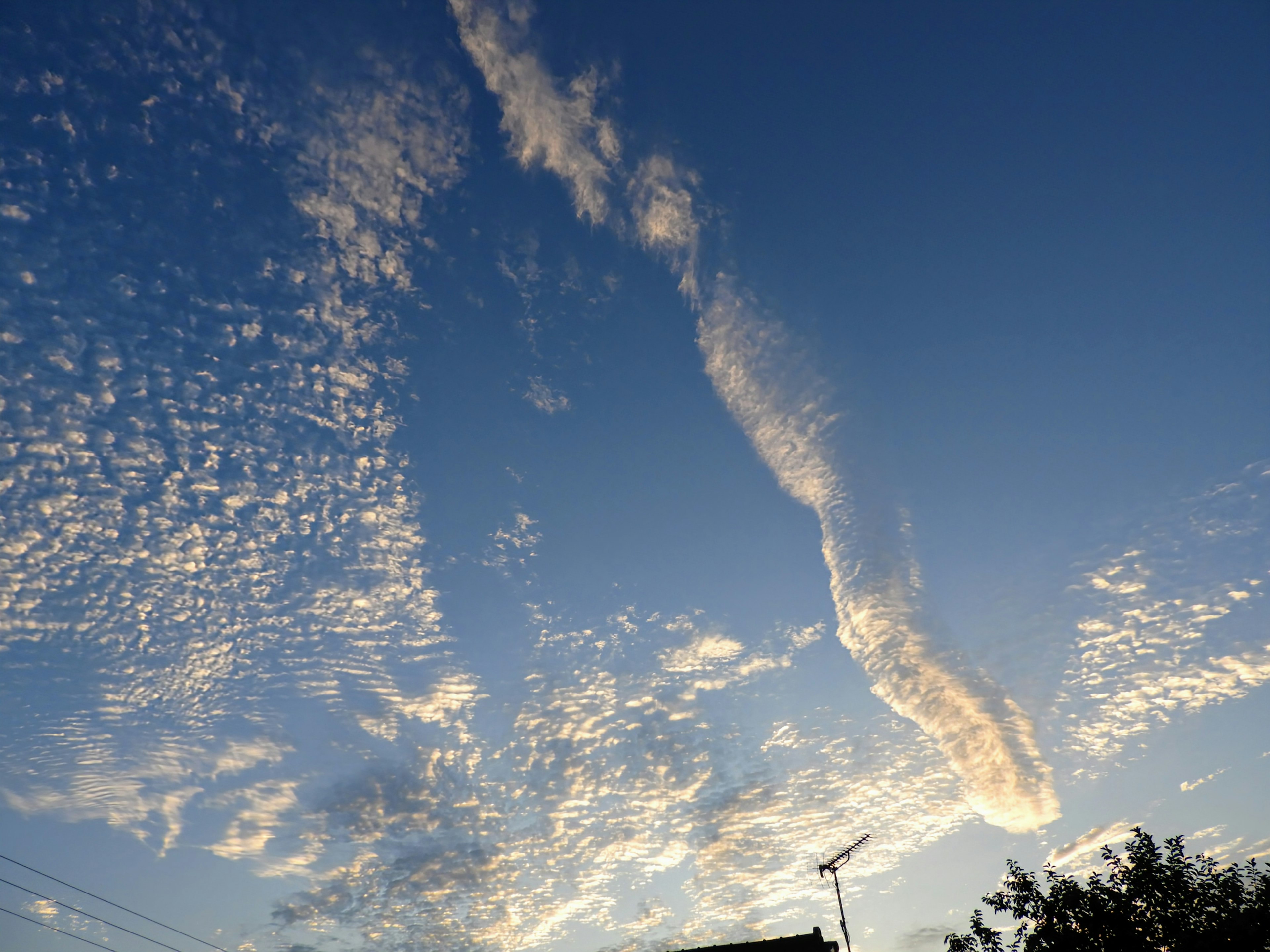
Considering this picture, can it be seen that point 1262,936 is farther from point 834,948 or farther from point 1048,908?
point 834,948

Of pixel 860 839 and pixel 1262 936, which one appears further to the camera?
pixel 860 839

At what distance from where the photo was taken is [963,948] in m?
34.4

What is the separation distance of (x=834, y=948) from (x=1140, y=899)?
21898 mm

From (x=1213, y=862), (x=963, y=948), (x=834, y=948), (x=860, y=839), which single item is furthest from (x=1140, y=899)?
(x=834, y=948)

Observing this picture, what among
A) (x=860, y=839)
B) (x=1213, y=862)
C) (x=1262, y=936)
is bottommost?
(x=1262, y=936)

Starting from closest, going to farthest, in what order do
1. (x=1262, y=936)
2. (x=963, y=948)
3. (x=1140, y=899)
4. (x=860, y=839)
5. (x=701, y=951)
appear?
1. (x=1262, y=936)
2. (x=1140, y=899)
3. (x=963, y=948)
4. (x=860, y=839)
5. (x=701, y=951)

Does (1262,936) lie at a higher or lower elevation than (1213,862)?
lower

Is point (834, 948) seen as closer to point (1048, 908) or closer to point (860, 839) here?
point (860, 839)

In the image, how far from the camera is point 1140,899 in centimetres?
3119

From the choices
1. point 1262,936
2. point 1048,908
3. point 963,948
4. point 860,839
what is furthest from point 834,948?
point 1262,936

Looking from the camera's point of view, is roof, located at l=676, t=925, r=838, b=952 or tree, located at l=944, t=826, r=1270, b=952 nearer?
tree, located at l=944, t=826, r=1270, b=952

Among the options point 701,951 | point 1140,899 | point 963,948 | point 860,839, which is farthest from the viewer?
point 701,951

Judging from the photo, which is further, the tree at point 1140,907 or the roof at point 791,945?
the roof at point 791,945

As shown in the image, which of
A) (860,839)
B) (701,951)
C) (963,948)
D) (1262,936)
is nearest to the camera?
(1262,936)
